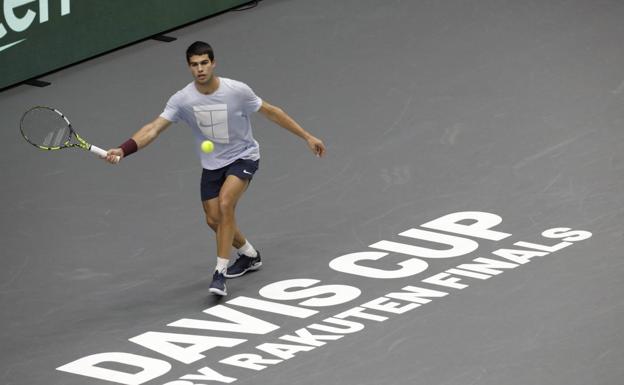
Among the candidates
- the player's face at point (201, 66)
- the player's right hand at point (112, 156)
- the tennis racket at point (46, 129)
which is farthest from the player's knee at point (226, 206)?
the tennis racket at point (46, 129)

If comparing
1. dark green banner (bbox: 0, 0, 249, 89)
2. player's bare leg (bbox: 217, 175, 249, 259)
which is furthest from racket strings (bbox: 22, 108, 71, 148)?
dark green banner (bbox: 0, 0, 249, 89)

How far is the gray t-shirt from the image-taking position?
50.8ft

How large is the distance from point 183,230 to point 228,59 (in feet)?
13.9

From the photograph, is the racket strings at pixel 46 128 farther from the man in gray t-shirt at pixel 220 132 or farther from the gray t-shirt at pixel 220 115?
the gray t-shirt at pixel 220 115

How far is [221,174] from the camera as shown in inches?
621

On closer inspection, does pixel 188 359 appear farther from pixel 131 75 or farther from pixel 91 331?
pixel 131 75

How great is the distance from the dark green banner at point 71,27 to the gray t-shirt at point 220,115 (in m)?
5.14

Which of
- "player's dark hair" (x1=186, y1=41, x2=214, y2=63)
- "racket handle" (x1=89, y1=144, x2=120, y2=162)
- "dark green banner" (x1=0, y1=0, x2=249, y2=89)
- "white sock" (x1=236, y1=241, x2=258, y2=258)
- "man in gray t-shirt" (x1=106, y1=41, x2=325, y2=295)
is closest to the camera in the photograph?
"racket handle" (x1=89, y1=144, x2=120, y2=162)

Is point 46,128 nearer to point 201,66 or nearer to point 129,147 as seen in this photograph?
point 129,147

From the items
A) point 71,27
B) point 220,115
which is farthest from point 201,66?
point 71,27

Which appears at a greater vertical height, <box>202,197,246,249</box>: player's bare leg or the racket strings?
the racket strings

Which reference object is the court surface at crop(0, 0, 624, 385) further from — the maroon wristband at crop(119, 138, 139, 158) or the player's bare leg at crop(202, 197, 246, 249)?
the maroon wristband at crop(119, 138, 139, 158)

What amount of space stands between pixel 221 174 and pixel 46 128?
4.97 feet

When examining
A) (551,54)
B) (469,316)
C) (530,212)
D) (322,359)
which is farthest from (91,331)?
(551,54)
